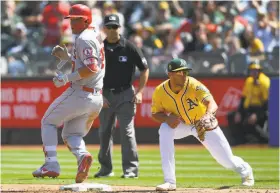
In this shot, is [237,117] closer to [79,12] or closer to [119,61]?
[119,61]

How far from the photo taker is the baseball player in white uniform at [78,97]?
8.65 m

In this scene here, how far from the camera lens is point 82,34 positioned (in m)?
8.73

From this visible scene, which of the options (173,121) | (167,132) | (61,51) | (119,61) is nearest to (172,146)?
(167,132)

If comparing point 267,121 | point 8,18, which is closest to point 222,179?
point 267,121

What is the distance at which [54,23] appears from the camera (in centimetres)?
1995

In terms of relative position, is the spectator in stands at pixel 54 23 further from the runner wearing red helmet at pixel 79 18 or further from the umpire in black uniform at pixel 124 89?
the runner wearing red helmet at pixel 79 18

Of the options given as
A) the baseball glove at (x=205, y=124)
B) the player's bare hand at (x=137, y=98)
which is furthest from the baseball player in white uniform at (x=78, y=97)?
the player's bare hand at (x=137, y=98)

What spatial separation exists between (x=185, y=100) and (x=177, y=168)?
3811 mm

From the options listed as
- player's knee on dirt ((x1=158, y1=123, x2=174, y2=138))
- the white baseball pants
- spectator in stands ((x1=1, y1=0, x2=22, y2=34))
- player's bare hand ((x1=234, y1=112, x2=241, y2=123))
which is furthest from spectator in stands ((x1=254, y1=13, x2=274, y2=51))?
player's knee on dirt ((x1=158, y1=123, x2=174, y2=138))

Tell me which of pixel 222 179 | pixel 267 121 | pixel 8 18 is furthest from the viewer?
pixel 8 18

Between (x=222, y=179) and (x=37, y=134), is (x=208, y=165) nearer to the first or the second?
(x=222, y=179)

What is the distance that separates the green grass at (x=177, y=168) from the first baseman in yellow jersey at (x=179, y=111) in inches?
33.6

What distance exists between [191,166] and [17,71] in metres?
7.36

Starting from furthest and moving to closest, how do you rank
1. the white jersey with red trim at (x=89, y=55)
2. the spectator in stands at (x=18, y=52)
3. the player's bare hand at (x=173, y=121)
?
the spectator in stands at (x=18, y=52)
the player's bare hand at (x=173, y=121)
the white jersey with red trim at (x=89, y=55)
